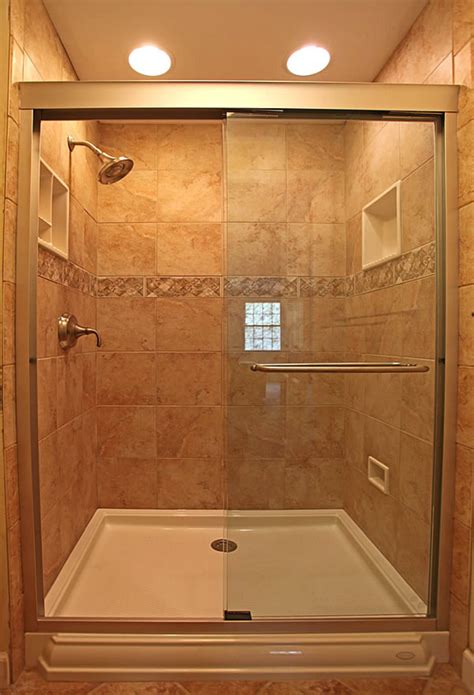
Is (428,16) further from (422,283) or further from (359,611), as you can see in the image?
(359,611)

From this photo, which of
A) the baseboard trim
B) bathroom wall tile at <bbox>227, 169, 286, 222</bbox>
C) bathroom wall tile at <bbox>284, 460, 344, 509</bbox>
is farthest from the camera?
bathroom wall tile at <bbox>284, 460, 344, 509</bbox>

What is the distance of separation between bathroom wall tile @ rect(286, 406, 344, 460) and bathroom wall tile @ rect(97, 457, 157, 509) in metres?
0.97

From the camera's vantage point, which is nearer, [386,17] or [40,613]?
[40,613]

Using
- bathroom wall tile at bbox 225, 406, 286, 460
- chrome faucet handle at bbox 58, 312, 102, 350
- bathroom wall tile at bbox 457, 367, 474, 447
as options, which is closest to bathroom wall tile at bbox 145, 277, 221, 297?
chrome faucet handle at bbox 58, 312, 102, 350

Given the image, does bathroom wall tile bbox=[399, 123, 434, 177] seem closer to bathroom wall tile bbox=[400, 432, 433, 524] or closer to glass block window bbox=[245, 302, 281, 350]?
glass block window bbox=[245, 302, 281, 350]

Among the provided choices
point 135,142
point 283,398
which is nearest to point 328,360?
point 283,398

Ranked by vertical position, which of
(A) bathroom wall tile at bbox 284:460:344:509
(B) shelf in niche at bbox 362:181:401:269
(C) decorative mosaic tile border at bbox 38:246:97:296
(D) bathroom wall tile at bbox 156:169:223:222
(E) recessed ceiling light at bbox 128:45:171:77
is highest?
(E) recessed ceiling light at bbox 128:45:171:77

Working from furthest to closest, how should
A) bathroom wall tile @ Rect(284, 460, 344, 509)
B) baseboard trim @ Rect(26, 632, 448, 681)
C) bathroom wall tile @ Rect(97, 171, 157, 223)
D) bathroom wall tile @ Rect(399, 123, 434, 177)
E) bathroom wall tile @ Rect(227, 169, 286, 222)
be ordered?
bathroom wall tile @ Rect(97, 171, 157, 223) → bathroom wall tile @ Rect(284, 460, 344, 509) → bathroom wall tile @ Rect(227, 169, 286, 222) → bathroom wall tile @ Rect(399, 123, 434, 177) → baseboard trim @ Rect(26, 632, 448, 681)

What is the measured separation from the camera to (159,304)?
81.4 inches

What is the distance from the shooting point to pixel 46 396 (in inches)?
55.0

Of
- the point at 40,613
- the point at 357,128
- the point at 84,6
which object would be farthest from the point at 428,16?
the point at 40,613

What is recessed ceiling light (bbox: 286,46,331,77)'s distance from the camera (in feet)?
4.95

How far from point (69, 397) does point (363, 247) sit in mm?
1376

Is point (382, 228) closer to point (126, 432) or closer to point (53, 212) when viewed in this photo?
point (53, 212)
